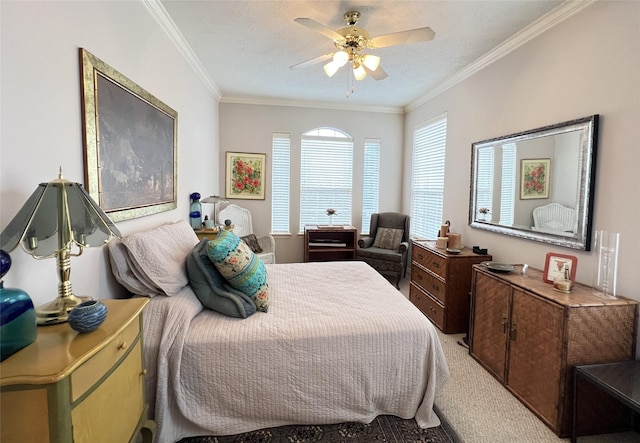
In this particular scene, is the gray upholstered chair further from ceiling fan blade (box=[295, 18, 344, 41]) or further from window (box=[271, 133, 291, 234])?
ceiling fan blade (box=[295, 18, 344, 41])

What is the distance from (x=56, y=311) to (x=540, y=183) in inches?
124

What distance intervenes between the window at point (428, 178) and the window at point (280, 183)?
2.04 metres

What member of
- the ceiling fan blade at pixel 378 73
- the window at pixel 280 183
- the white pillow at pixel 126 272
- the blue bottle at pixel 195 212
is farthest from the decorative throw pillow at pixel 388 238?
the white pillow at pixel 126 272

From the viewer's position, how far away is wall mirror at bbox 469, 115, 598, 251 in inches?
81.7

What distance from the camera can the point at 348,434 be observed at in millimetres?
1710

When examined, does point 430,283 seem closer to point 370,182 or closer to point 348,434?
point 348,434

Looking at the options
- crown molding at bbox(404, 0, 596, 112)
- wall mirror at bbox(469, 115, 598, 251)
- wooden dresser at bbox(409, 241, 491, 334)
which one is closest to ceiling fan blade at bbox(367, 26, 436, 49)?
crown molding at bbox(404, 0, 596, 112)

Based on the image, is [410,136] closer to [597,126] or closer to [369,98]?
[369,98]

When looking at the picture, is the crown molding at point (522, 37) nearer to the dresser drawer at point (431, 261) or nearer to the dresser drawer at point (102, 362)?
the dresser drawer at point (431, 261)

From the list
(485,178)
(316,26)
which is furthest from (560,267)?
(316,26)

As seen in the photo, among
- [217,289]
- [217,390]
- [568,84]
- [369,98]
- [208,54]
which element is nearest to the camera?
[217,390]

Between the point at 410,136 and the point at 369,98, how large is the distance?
37.3 inches

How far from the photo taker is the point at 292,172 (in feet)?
16.2

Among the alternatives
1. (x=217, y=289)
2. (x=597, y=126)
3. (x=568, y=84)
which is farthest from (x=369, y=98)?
(x=217, y=289)
